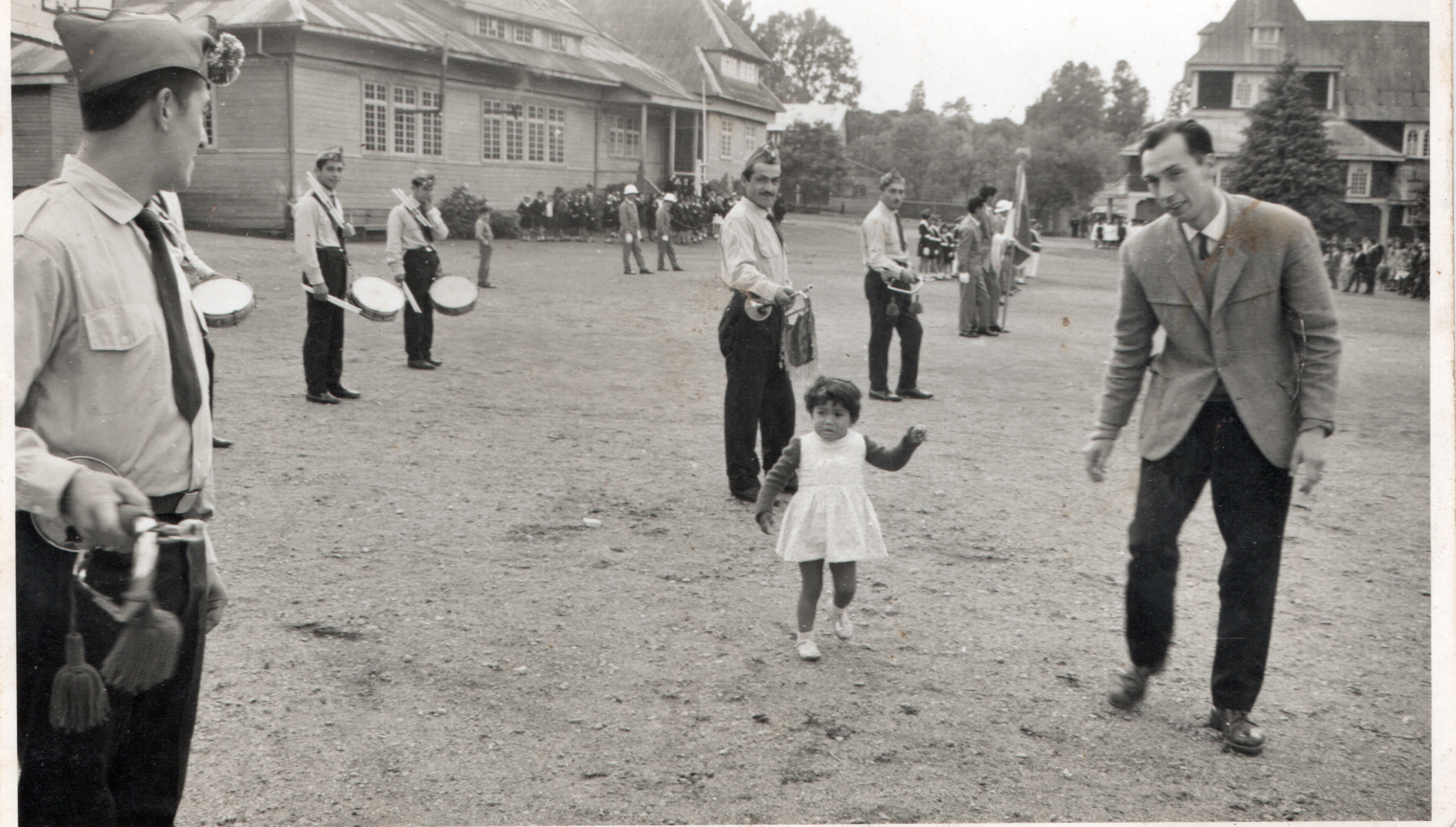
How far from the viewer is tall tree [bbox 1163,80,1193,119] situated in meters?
3.69

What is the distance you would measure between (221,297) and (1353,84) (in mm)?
5534

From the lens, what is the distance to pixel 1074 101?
7.09 metres

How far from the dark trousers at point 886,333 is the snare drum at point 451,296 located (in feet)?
10.4

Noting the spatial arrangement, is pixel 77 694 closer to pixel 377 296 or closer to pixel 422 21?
pixel 377 296

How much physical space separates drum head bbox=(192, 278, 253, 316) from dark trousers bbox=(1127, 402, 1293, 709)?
5.03m

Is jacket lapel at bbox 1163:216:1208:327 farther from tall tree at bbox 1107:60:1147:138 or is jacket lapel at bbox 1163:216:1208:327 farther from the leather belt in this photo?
the leather belt

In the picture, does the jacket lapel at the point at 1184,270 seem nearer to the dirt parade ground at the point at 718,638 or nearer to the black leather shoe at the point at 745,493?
the dirt parade ground at the point at 718,638

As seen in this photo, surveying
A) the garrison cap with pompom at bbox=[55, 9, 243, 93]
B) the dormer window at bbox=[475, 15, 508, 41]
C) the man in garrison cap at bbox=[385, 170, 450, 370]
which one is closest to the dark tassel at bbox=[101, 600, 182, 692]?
the garrison cap with pompom at bbox=[55, 9, 243, 93]

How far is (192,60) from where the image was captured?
196 centimetres

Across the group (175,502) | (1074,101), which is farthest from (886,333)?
(175,502)

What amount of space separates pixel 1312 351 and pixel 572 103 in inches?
855

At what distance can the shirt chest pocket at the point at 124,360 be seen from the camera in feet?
6.00

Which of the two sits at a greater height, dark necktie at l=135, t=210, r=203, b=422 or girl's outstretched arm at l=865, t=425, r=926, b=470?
dark necktie at l=135, t=210, r=203, b=422

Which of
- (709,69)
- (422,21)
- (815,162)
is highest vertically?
(709,69)
